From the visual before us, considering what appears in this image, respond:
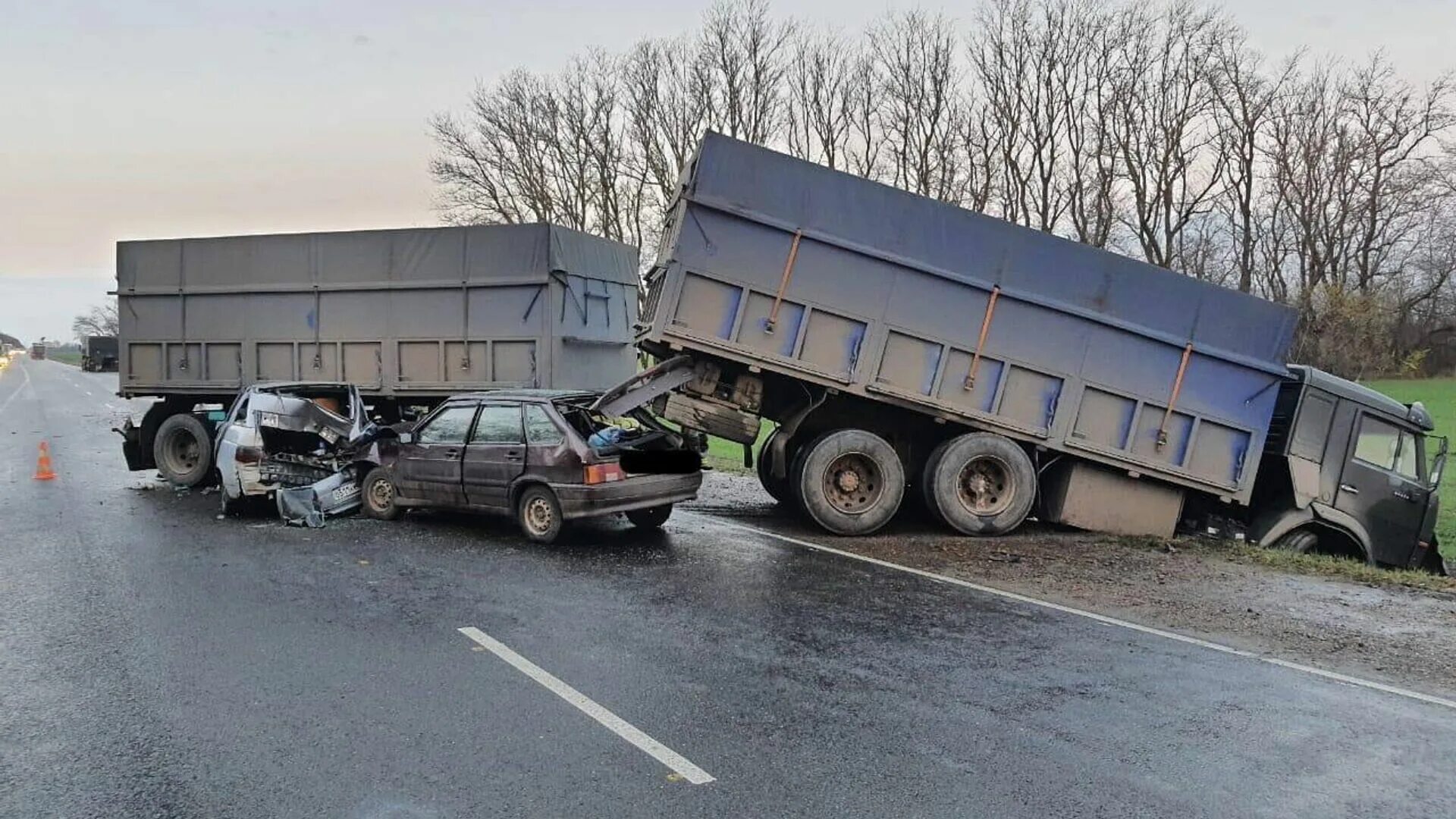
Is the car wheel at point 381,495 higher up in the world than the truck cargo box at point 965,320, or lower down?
lower down

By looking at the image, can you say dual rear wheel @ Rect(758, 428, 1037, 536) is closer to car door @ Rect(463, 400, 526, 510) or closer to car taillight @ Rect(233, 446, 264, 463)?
car door @ Rect(463, 400, 526, 510)

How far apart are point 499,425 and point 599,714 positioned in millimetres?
5303

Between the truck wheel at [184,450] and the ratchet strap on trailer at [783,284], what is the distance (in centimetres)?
908

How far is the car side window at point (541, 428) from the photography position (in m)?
9.19

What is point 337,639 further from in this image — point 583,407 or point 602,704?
point 583,407

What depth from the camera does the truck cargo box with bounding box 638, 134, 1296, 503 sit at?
9.66 metres

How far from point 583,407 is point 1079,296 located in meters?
5.39

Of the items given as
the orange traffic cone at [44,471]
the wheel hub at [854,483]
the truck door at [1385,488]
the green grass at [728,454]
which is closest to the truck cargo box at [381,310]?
the orange traffic cone at [44,471]

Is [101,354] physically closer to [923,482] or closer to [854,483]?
[854,483]

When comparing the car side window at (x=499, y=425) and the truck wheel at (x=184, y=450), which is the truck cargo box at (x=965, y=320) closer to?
the car side window at (x=499, y=425)

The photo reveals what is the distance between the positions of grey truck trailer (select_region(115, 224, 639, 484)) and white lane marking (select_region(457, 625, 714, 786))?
706cm

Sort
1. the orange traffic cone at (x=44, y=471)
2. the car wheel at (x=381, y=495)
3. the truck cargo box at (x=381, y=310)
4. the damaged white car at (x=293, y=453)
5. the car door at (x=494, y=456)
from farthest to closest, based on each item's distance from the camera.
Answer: the orange traffic cone at (x=44, y=471) < the truck cargo box at (x=381, y=310) < the damaged white car at (x=293, y=453) < the car wheel at (x=381, y=495) < the car door at (x=494, y=456)

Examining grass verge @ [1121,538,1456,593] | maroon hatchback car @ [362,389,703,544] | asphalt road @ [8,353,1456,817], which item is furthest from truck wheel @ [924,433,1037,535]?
maroon hatchback car @ [362,389,703,544]

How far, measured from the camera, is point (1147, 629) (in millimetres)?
6836
